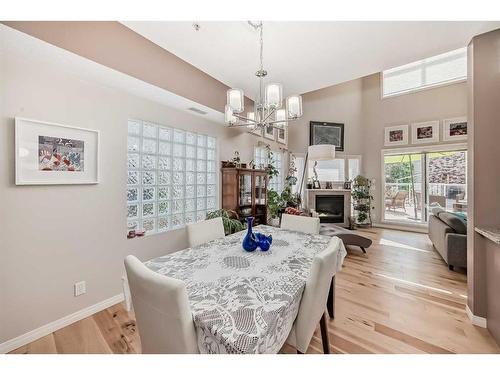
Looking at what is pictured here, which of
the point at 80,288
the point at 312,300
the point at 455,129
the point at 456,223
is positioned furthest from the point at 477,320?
the point at 455,129

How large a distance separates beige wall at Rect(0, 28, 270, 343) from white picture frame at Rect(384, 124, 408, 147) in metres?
5.52

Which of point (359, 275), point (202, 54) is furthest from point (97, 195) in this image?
point (359, 275)

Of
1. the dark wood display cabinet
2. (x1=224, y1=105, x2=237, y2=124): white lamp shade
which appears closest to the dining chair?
(x1=224, y1=105, x2=237, y2=124): white lamp shade

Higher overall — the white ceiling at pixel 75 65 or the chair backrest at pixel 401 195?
the white ceiling at pixel 75 65

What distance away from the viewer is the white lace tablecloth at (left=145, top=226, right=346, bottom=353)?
2.75 ft

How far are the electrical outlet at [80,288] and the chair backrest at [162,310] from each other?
1333 mm

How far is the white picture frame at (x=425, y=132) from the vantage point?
194 inches

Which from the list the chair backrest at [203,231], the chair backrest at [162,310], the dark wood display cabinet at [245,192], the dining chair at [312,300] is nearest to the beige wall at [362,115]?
the dark wood display cabinet at [245,192]

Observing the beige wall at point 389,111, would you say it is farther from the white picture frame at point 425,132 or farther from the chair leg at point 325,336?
the chair leg at point 325,336

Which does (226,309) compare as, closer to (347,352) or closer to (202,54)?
(347,352)

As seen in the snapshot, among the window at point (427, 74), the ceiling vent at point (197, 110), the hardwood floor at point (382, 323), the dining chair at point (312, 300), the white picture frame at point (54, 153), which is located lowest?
the hardwood floor at point (382, 323)

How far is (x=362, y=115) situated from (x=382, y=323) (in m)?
5.39
